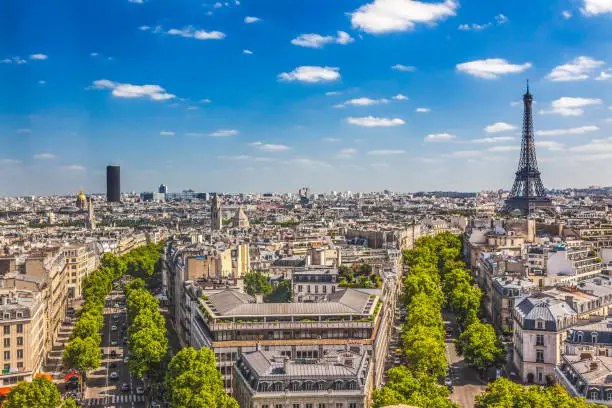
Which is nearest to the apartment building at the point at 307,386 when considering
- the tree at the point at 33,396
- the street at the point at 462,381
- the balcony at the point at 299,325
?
the balcony at the point at 299,325

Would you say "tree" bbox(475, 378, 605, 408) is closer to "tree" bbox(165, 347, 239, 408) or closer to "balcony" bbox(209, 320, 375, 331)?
"balcony" bbox(209, 320, 375, 331)

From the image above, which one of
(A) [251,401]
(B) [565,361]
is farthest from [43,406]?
(B) [565,361]

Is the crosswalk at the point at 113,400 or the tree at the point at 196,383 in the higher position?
the tree at the point at 196,383

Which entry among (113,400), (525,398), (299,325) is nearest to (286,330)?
(299,325)

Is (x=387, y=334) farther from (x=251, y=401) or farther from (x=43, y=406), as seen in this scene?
(x=43, y=406)

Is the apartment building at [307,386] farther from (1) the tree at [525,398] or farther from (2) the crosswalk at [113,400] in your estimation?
(2) the crosswalk at [113,400]

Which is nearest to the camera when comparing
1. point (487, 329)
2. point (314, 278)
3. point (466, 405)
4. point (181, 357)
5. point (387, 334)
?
point (181, 357)

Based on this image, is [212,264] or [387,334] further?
[212,264]
